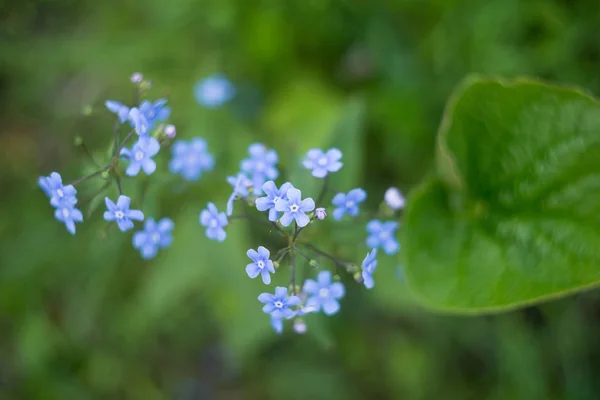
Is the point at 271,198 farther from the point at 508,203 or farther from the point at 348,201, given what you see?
the point at 508,203

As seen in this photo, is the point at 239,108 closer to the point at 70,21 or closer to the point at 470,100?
the point at 70,21

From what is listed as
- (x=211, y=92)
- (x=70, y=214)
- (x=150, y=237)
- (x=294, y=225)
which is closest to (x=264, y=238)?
(x=211, y=92)

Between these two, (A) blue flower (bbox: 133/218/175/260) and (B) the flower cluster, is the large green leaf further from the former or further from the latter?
(A) blue flower (bbox: 133/218/175/260)

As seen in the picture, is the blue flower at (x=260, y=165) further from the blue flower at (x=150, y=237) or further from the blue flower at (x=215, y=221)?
the blue flower at (x=150, y=237)

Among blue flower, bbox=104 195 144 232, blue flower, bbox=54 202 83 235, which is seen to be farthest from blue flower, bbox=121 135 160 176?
blue flower, bbox=54 202 83 235

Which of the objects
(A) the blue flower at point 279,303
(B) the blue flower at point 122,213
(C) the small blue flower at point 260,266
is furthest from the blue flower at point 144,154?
(A) the blue flower at point 279,303
